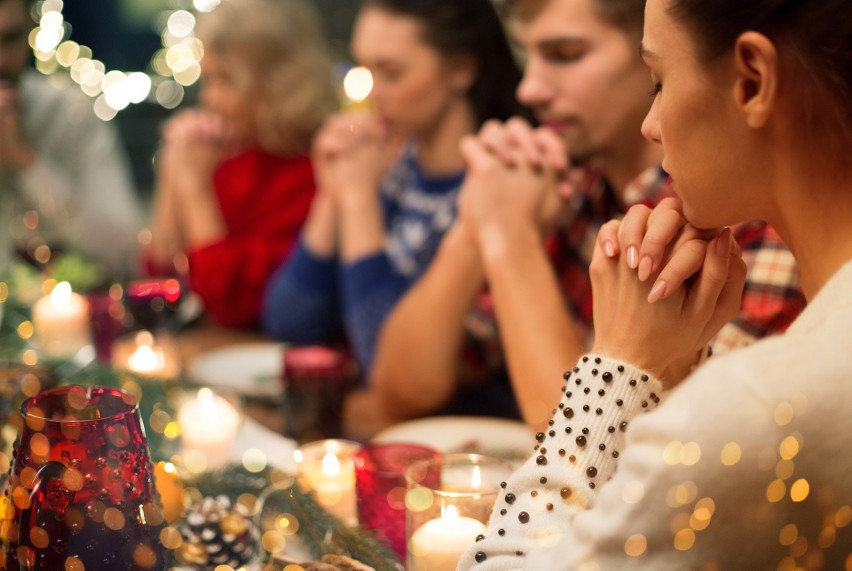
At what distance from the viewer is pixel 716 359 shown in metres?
0.56

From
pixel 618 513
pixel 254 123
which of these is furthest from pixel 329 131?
pixel 618 513

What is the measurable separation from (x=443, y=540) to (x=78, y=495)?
28 centimetres

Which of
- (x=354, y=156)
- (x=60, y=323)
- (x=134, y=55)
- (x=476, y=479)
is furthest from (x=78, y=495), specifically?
(x=134, y=55)

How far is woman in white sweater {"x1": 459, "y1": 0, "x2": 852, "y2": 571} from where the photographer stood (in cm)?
53

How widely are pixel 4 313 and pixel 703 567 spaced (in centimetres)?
132

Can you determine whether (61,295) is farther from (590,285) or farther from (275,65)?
(275,65)

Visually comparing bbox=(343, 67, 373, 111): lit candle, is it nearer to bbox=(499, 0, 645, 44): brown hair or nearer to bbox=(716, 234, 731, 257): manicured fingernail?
bbox=(499, 0, 645, 44): brown hair

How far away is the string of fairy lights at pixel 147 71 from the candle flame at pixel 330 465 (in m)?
3.58

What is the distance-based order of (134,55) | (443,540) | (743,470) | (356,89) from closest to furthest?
(743,470), (443,540), (356,89), (134,55)

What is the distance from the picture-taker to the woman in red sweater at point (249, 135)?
8.43 feet

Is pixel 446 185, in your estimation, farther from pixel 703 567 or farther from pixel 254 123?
pixel 703 567

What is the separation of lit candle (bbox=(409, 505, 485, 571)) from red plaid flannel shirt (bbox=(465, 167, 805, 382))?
0.49 meters

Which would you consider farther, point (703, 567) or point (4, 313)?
point (4, 313)

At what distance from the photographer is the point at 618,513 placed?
54 centimetres
